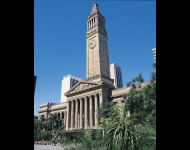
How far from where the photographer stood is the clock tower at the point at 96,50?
230 ft

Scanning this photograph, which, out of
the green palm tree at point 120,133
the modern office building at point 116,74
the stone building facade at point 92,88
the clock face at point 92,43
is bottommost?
the green palm tree at point 120,133

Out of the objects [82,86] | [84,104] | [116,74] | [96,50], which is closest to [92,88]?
[82,86]

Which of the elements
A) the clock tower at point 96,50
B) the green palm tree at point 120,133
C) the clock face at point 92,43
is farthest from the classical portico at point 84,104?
the green palm tree at point 120,133

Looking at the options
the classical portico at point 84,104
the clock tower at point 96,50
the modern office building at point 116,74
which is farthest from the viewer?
the modern office building at point 116,74

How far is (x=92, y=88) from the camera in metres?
65.6

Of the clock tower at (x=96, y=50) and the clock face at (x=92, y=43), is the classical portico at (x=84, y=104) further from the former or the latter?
the clock face at (x=92, y=43)

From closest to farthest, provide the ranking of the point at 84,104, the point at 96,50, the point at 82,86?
1. the point at 84,104
2. the point at 82,86
3. the point at 96,50

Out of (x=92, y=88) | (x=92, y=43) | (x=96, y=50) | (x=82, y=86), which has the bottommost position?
(x=92, y=88)

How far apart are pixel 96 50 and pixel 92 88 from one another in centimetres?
1213

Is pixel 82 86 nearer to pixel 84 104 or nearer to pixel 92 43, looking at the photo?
pixel 84 104

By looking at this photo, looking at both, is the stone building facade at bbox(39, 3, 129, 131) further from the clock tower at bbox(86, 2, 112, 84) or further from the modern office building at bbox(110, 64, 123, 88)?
the modern office building at bbox(110, 64, 123, 88)
